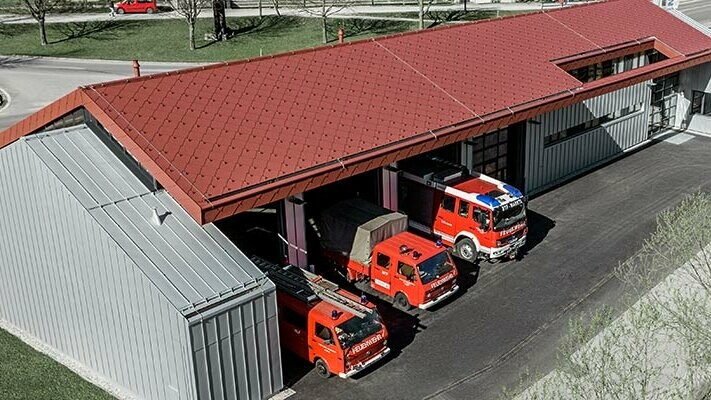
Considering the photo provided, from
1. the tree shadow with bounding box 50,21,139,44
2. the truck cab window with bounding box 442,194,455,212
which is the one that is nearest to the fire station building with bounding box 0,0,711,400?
the truck cab window with bounding box 442,194,455,212

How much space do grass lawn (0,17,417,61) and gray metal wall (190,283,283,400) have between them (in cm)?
4177

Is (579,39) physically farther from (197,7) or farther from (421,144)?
(197,7)

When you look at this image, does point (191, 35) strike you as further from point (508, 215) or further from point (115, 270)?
point (115, 270)

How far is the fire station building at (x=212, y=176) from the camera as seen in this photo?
19141 millimetres

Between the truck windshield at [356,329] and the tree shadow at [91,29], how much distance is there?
5073 cm

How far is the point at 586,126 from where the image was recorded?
35.8 metres

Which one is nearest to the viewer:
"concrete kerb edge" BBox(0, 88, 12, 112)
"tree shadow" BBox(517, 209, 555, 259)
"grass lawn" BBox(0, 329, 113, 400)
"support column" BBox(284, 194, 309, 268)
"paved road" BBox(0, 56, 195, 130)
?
"grass lawn" BBox(0, 329, 113, 400)

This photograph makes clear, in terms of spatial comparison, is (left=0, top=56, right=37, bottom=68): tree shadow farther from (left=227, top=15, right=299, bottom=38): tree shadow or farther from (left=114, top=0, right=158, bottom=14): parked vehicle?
(left=227, top=15, right=299, bottom=38): tree shadow

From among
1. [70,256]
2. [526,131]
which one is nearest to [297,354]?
[70,256]

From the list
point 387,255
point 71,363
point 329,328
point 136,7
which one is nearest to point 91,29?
point 136,7

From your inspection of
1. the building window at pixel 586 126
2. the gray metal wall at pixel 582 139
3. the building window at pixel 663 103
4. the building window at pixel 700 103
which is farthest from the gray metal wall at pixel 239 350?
the building window at pixel 700 103

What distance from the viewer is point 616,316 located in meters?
23.2

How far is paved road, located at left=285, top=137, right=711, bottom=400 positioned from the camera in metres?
20.8

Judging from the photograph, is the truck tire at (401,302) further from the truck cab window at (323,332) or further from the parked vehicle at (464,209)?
the truck cab window at (323,332)
